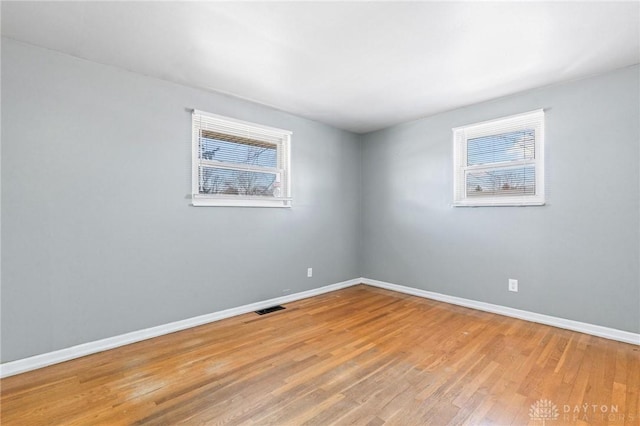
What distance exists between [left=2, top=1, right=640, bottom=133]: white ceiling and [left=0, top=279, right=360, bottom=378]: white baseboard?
2.39 meters

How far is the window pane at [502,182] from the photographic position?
126 inches

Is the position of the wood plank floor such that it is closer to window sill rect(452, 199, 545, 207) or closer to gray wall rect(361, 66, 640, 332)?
gray wall rect(361, 66, 640, 332)

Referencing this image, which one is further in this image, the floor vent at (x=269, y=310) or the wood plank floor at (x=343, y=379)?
the floor vent at (x=269, y=310)

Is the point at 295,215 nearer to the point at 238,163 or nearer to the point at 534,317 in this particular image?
the point at 238,163

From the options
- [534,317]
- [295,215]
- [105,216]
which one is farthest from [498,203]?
[105,216]

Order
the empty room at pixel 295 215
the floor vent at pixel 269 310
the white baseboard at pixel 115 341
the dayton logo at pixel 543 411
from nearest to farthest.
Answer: the dayton logo at pixel 543 411, the empty room at pixel 295 215, the white baseboard at pixel 115 341, the floor vent at pixel 269 310

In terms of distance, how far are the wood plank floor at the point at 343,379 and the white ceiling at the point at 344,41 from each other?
247 cm

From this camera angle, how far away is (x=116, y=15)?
6.39 ft

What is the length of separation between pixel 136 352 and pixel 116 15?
8.34 ft

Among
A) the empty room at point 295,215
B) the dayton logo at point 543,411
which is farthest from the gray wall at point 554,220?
the dayton logo at point 543,411

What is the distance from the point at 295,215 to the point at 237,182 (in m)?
0.92

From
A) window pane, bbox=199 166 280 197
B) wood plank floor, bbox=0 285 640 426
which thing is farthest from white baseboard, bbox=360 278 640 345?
window pane, bbox=199 166 280 197

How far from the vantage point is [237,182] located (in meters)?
3.42

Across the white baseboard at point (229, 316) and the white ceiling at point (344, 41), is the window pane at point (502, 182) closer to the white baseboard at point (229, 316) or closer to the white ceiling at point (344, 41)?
the white ceiling at point (344, 41)
